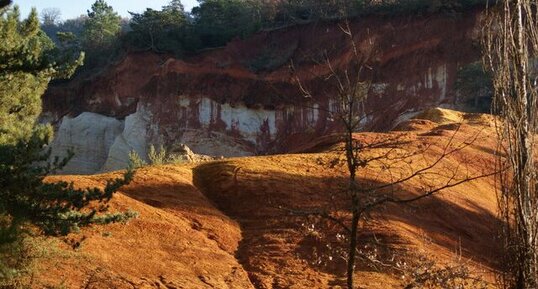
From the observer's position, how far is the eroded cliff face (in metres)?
35.7

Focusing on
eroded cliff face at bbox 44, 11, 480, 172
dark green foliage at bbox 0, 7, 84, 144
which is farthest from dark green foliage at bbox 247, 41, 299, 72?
dark green foliage at bbox 0, 7, 84, 144

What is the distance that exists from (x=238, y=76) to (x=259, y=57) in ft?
5.48

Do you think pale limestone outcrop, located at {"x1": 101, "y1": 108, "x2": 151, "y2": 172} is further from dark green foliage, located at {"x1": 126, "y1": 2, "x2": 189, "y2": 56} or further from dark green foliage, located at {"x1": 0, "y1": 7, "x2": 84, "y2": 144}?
dark green foliage, located at {"x1": 0, "y1": 7, "x2": 84, "y2": 144}

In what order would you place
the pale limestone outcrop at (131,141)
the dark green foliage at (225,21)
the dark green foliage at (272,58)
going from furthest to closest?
1. the dark green foliage at (225,21)
2. the dark green foliage at (272,58)
3. the pale limestone outcrop at (131,141)

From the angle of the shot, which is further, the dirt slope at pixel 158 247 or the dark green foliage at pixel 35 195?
the dirt slope at pixel 158 247

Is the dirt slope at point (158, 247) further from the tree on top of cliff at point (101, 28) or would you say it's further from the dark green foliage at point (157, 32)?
the tree on top of cliff at point (101, 28)

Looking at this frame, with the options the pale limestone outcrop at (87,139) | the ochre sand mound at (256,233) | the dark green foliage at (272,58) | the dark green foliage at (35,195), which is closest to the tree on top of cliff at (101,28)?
the pale limestone outcrop at (87,139)

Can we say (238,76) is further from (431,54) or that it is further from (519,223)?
(519,223)

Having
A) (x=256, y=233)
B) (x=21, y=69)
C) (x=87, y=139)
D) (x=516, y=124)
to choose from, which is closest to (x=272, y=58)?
(x=87, y=139)

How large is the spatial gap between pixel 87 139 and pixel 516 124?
36926 millimetres

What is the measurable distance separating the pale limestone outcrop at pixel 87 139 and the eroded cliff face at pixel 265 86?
8.9 inches

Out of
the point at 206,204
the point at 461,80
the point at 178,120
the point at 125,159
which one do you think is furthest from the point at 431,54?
the point at 206,204

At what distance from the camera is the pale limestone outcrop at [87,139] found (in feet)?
135

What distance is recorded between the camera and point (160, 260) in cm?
918
